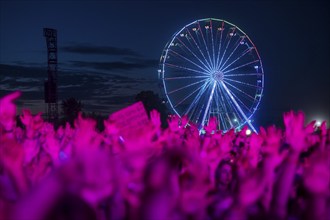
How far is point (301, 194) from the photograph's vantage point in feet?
8.26

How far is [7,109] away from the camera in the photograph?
3273mm

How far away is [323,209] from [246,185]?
0.29m

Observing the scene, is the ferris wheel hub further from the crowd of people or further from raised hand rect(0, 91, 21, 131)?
the crowd of people

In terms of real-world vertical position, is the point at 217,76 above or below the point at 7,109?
above

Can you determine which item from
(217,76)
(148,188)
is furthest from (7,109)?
(217,76)

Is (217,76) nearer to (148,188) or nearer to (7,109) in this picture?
(7,109)

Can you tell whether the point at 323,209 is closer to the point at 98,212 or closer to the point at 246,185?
the point at 246,185

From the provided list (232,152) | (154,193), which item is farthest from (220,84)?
(154,193)

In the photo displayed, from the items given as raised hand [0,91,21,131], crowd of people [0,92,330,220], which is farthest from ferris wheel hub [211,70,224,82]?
crowd of people [0,92,330,220]

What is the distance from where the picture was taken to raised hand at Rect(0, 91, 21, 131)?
265 centimetres

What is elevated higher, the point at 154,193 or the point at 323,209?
the point at 154,193

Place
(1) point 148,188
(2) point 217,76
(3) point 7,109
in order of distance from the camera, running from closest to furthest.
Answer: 1. (1) point 148,188
2. (3) point 7,109
3. (2) point 217,76

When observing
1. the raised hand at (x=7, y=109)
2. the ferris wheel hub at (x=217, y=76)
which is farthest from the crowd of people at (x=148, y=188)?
the ferris wheel hub at (x=217, y=76)

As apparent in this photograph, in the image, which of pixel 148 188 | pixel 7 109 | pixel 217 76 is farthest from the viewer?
pixel 217 76
